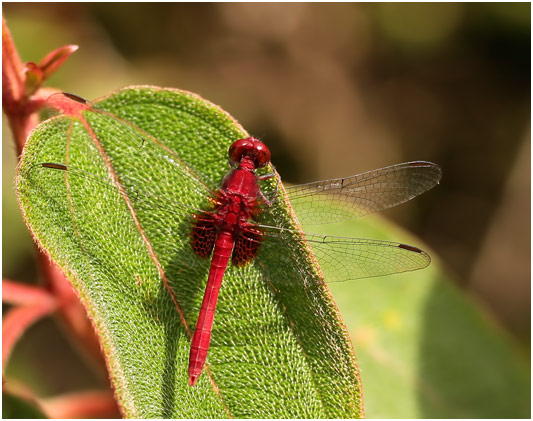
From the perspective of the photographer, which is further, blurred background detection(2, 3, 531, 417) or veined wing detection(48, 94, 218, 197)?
blurred background detection(2, 3, 531, 417)

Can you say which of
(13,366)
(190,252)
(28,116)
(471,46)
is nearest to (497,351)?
(190,252)

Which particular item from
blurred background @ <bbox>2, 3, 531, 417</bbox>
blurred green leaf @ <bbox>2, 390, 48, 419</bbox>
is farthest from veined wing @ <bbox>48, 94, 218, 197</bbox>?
blurred background @ <bbox>2, 3, 531, 417</bbox>

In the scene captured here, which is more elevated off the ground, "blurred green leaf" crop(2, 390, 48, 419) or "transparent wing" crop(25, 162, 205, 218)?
"transparent wing" crop(25, 162, 205, 218)

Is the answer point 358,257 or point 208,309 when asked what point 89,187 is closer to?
point 208,309

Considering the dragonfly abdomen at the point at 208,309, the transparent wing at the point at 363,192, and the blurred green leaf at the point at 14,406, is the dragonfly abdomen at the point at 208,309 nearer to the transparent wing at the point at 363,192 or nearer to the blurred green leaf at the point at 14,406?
the transparent wing at the point at 363,192

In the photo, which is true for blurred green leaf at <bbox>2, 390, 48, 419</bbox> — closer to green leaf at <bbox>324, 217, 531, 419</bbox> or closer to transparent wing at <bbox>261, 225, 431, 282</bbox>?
transparent wing at <bbox>261, 225, 431, 282</bbox>

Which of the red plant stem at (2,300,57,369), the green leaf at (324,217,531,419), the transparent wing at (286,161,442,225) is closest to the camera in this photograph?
the red plant stem at (2,300,57,369)

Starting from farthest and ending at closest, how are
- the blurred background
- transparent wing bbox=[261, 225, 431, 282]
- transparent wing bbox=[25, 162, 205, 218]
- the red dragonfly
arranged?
1. the blurred background
2. transparent wing bbox=[261, 225, 431, 282]
3. the red dragonfly
4. transparent wing bbox=[25, 162, 205, 218]

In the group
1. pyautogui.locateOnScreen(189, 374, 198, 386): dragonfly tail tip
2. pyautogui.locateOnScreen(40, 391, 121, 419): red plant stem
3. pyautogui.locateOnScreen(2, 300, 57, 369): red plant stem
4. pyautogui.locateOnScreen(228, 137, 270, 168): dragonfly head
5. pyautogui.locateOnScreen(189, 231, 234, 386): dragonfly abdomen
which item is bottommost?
pyautogui.locateOnScreen(40, 391, 121, 419): red plant stem

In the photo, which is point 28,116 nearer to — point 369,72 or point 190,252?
point 190,252
